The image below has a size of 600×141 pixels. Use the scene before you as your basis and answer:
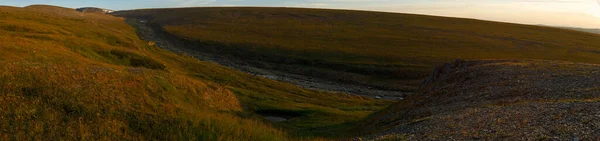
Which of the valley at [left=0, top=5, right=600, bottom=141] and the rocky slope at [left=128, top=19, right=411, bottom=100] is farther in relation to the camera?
the rocky slope at [left=128, top=19, right=411, bottom=100]

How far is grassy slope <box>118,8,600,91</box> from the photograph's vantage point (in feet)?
296

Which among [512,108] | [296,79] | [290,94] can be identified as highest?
[512,108]

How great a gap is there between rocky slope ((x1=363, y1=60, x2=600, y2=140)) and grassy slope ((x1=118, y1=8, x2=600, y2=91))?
39352 mm

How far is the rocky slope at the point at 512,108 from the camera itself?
53.6 ft

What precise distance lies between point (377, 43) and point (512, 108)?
100.0 meters

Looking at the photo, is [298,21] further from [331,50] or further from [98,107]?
[98,107]

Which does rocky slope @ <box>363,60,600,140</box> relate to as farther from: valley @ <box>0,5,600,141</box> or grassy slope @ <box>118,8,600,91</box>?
grassy slope @ <box>118,8,600,91</box>

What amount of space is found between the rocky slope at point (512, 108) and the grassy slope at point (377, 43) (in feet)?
129

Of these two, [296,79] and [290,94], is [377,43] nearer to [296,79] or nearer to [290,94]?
[296,79]

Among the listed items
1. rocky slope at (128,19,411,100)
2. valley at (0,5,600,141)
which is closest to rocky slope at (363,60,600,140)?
valley at (0,5,600,141)

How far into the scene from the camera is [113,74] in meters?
27.6

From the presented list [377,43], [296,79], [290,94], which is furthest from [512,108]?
[377,43]

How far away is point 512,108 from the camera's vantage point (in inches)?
875

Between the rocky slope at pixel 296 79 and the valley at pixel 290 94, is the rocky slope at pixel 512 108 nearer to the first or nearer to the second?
the valley at pixel 290 94
